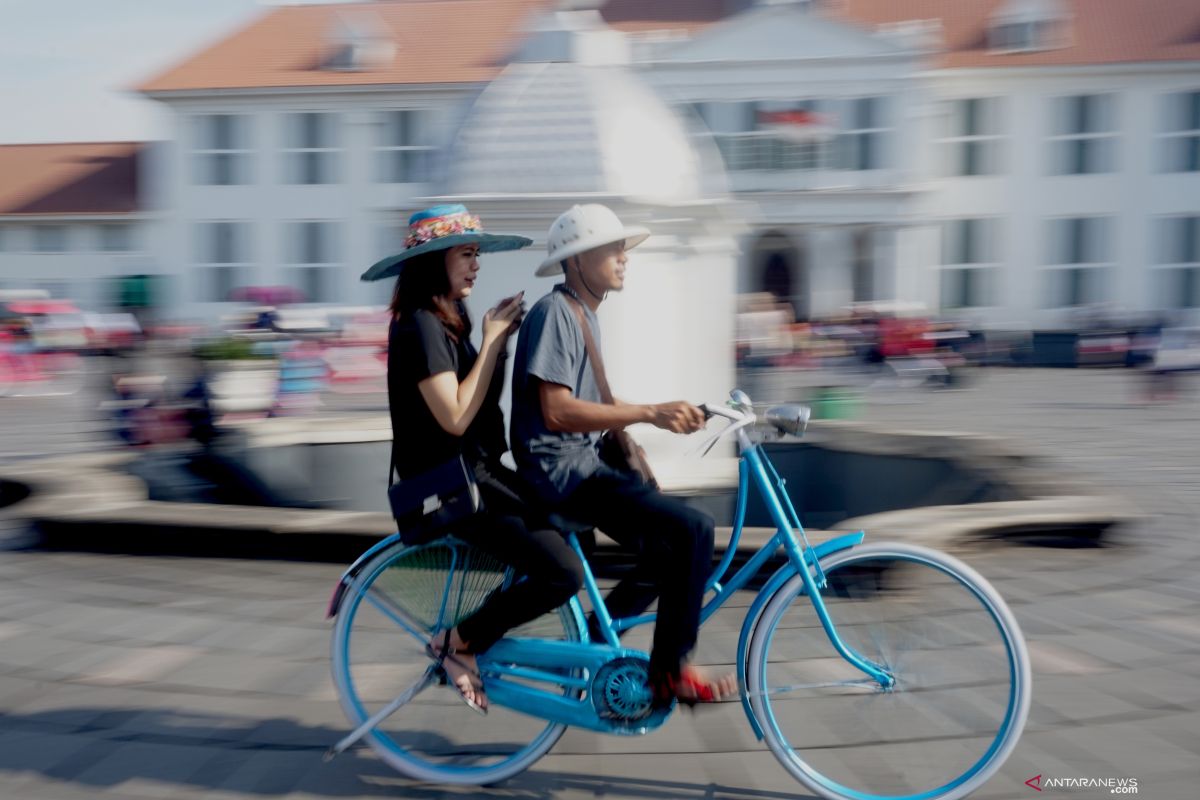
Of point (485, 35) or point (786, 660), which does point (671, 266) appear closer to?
point (786, 660)

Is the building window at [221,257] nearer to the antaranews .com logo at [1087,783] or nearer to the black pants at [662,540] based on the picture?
the black pants at [662,540]

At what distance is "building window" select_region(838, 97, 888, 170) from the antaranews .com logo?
31487 millimetres

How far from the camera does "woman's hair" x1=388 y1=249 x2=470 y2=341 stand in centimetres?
389

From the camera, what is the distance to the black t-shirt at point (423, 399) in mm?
3779

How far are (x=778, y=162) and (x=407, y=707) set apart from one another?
31.7 m

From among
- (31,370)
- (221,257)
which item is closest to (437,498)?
(31,370)

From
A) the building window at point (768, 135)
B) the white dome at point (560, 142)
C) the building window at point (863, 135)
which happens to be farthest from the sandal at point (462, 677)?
the building window at point (863, 135)

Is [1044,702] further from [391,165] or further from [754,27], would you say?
[391,165]

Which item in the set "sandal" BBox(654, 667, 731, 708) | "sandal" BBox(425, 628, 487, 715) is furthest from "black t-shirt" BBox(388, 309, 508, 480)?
"sandal" BBox(654, 667, 731, 708)

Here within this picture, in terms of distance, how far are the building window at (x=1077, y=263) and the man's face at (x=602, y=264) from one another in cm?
3301

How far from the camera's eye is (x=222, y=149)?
38.9 m

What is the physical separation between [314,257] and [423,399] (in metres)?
35.7

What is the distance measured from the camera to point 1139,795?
383 centimetres

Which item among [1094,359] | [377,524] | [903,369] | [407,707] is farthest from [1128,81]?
[407,707]
